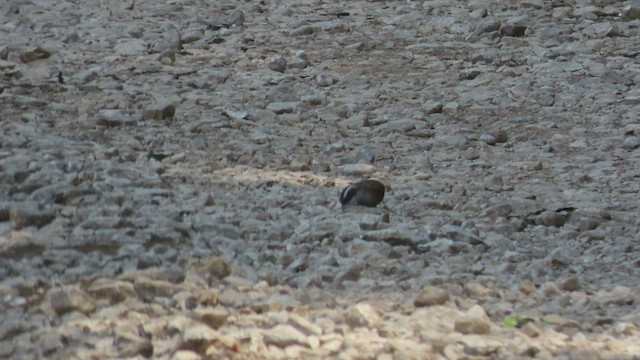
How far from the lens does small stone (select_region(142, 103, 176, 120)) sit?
3.49m

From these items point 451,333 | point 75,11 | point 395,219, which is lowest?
point 75,11

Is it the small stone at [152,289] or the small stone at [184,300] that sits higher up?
the small stone at [184,300]

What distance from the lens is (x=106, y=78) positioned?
12.9 feet

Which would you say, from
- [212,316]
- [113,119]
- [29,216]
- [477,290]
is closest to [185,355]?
[212,316]

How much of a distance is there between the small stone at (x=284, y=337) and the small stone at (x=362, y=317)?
0.37ft

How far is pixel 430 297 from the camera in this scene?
6.61ft

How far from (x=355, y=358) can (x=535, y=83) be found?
2.36 metres

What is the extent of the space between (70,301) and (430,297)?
0.65 metres

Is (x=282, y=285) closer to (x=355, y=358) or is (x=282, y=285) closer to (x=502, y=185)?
(x=355, y=358)

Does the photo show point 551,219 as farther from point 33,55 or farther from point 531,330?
point 33,55

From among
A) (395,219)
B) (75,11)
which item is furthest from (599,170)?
(75,11)

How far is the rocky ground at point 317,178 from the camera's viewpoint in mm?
1881

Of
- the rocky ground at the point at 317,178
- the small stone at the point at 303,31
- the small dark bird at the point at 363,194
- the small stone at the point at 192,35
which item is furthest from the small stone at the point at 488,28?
the small dark bird at the point at 363,194

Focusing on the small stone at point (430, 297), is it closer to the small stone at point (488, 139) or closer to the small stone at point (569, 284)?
the small stone at point (569, 284)
